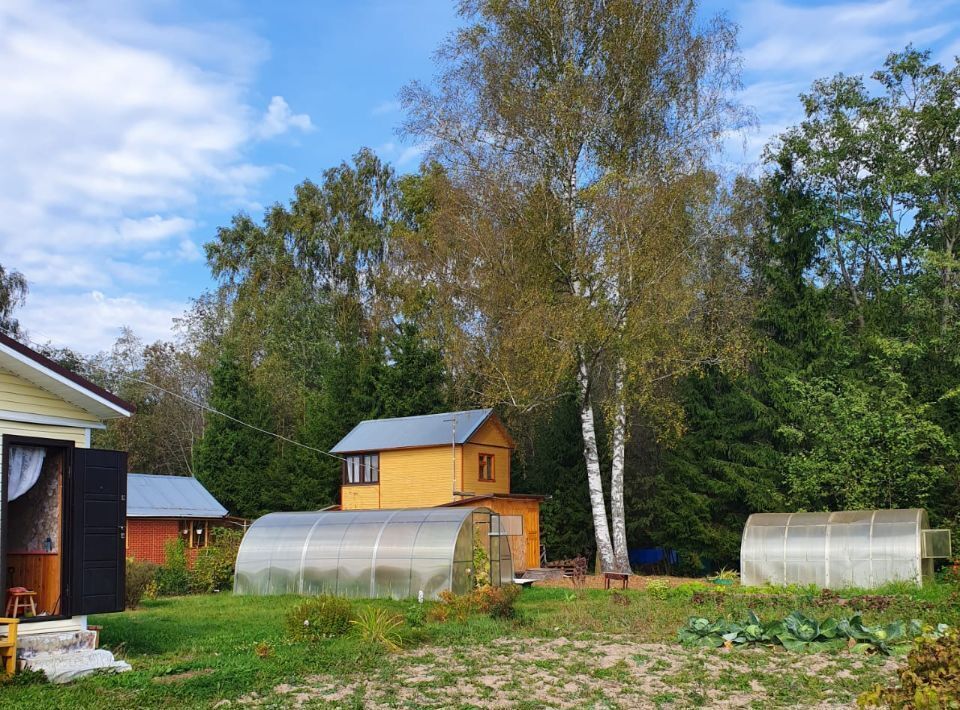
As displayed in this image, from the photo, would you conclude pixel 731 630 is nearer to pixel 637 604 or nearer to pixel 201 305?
pixel 637 604

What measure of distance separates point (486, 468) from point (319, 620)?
18450mm

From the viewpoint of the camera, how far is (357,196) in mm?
49312

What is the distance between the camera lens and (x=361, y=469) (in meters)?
34.5

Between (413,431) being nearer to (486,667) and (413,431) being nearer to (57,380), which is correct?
(57,380)

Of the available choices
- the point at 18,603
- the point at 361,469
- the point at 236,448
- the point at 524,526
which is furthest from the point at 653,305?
the point at 236,448

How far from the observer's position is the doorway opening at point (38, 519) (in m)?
13.6

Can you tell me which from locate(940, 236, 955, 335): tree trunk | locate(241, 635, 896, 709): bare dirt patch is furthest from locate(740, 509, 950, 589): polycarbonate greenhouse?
locate(241, 635, 896, 709): bare dirt patch

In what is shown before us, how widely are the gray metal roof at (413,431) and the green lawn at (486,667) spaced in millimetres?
14134

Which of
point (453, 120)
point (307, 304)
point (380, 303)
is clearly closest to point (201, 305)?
point (307, 304)

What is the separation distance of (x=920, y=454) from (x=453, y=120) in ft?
59.0

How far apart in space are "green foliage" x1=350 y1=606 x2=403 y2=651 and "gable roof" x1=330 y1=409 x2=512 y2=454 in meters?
16.2

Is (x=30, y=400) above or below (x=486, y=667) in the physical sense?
above

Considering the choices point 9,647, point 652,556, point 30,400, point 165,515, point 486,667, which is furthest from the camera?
point 652,556

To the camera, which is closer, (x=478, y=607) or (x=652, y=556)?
(x=478, y=607)
